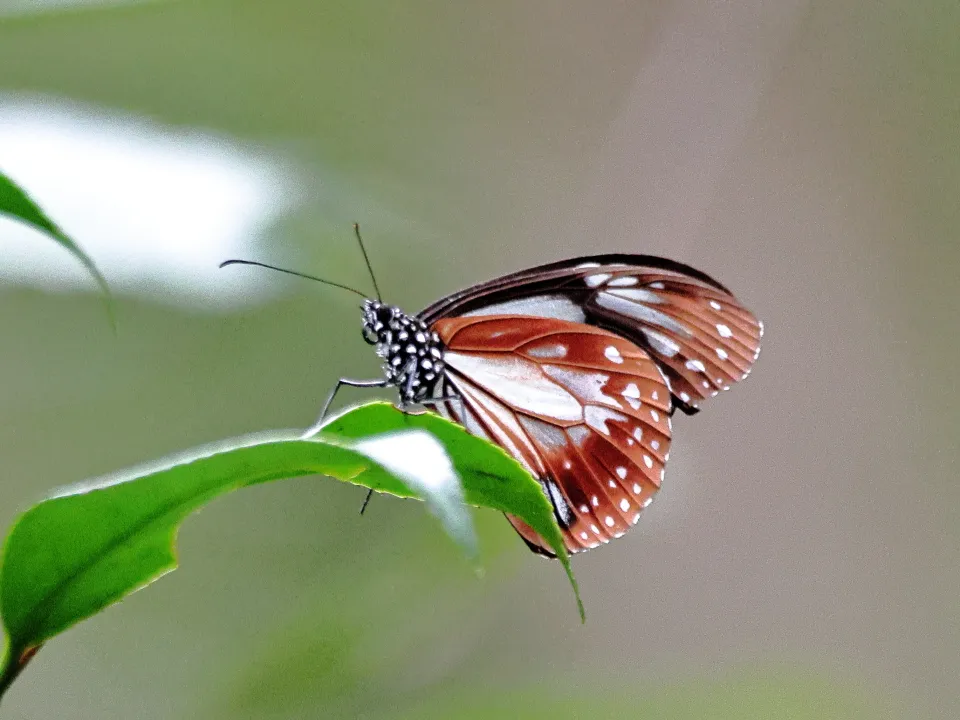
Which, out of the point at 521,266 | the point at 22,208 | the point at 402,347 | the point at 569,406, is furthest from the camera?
the point at 521,266

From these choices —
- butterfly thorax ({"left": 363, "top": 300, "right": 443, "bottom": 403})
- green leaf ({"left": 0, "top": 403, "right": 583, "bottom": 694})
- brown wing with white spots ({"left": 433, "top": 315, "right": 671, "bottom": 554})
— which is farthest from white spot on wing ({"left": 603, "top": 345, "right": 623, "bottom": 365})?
green leaf ({"left": 0, "top": 403, "right": 583, "bottom": 694})

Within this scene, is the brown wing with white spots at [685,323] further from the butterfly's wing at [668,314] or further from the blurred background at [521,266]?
the blurred background at [521,266]

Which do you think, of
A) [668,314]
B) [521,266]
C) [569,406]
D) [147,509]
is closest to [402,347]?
[569,406]

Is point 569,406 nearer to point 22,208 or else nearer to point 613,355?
point 613,355

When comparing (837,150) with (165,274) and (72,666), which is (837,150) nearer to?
(165,274)

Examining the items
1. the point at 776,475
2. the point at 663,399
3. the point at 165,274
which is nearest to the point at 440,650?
the point at 776,475

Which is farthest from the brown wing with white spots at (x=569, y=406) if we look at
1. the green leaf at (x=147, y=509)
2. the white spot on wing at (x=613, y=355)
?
the green leaf at (x=147, y=509)

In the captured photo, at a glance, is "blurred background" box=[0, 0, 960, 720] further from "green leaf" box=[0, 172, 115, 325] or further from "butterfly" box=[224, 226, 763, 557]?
"green leaf" box=[0, 172, 115, 325]
